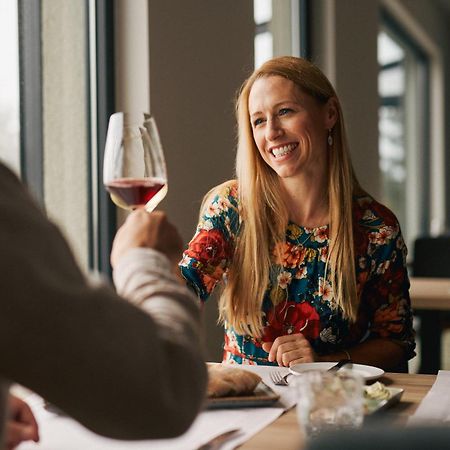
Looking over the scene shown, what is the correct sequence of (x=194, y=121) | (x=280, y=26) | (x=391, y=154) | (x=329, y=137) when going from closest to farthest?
1. (x=329, y=137)
2. (x=194, y=121)
3. (x=280, y=26)
4. (x=391, y=154)

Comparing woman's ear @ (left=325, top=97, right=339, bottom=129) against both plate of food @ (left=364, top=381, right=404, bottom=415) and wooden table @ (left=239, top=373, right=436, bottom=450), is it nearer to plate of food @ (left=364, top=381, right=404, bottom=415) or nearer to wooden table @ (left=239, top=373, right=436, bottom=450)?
wooden table @ (left=239, top=373, right=436, bottom=450)

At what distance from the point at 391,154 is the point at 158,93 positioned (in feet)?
15.5

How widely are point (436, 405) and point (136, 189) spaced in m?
0.60

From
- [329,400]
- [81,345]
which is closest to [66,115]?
[329,400]

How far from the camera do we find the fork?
4.47 feet

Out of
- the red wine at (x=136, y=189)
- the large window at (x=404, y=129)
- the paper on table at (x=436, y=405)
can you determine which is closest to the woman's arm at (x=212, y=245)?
the paper on table at (x=436, y=405)

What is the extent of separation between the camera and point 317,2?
412 cm

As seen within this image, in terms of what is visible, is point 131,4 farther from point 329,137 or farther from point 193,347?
point 193,347

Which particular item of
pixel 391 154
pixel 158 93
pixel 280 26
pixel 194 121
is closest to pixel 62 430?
pixel 158 93

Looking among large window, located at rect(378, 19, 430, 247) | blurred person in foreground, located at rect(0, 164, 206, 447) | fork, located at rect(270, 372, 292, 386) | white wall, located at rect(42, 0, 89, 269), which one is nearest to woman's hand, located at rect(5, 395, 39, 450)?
blurred person in foreground, located at rect(0, 164, 206, 447)

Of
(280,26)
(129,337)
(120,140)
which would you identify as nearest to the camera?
(129,337)

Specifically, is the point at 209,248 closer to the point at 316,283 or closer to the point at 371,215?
the point at 316,283

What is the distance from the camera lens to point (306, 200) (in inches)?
77.6

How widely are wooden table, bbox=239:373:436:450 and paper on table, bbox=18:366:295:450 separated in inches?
0.7
